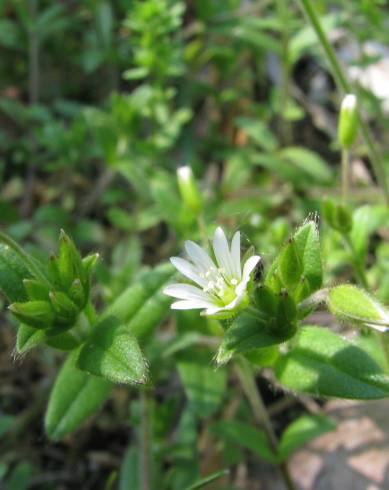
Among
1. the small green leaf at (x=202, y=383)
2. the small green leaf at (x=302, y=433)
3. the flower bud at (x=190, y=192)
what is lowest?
the small green leaf at (x=302, y=433)

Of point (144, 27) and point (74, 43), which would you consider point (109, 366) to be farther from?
point (74, 43)

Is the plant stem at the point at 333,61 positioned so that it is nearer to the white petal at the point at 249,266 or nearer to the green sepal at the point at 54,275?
the white petal at the point at 249,266

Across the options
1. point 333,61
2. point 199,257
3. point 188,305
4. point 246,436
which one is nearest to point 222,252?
point 199,257

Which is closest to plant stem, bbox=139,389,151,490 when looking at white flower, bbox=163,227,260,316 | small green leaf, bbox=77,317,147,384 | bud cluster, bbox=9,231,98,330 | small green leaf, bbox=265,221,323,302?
small green leaf, bbox=77,317,147,384

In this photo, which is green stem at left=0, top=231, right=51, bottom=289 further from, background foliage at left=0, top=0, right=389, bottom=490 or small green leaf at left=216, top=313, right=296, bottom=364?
small green leaf at left=216, top=313, right=296, bottom=364

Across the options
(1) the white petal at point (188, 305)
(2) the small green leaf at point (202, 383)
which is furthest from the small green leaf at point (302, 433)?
(1) the white petal at point (188, 305)

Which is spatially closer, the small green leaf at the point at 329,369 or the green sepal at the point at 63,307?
the small green leaf at the point at 329,369

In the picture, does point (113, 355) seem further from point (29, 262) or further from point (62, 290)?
point (29, 262)
